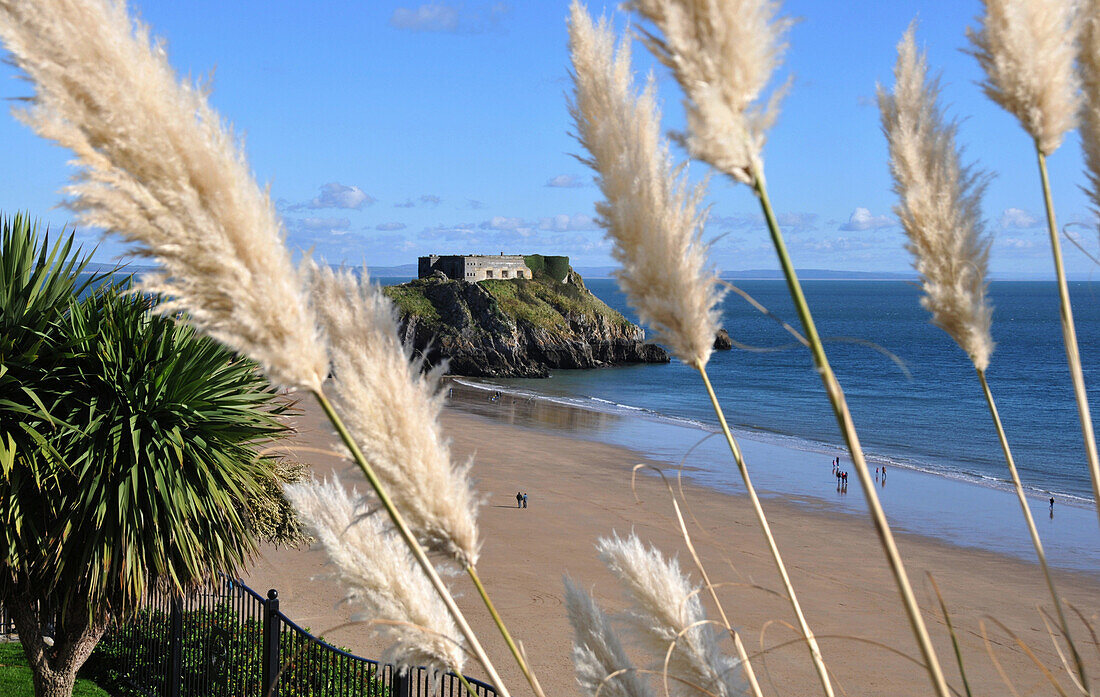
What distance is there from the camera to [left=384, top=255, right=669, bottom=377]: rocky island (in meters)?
66.8

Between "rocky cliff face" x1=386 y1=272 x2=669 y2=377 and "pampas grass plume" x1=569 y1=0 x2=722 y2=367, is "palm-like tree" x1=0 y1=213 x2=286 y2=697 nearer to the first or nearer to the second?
"pampas grass plume" x1=569 y1=0 x2=722 y2=367

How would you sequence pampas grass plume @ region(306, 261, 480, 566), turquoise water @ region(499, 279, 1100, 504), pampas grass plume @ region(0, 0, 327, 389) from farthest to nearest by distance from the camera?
turquoise water @ region(499, 279, 1100, 504) → pampas grass plume @ region(306, 261, 480, 566) → pampas grass plume @ region(0, 0, 327, 389)

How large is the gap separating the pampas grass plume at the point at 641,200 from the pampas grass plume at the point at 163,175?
1.63 ft

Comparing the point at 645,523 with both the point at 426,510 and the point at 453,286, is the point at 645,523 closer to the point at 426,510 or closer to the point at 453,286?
the point at 426,510

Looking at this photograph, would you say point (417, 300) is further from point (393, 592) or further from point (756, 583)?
point (393, 592)

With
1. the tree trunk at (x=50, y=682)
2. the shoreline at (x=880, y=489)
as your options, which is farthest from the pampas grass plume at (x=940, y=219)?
the shoreline at (x=880, y=489)

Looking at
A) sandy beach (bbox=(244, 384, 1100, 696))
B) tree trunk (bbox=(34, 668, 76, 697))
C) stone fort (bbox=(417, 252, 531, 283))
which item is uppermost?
stone fort (bbox=(417, 252, 531, 283))

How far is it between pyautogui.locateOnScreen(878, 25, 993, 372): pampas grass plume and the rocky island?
60.0m

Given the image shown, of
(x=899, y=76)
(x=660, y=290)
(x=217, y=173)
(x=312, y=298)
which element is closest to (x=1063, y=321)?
(x=899, y=76)

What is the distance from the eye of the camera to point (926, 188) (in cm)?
151

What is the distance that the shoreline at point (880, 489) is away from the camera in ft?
74.2

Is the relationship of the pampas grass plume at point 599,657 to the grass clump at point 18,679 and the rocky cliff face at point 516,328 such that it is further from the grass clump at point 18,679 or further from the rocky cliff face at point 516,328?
the rocky cliff face at point 516,328

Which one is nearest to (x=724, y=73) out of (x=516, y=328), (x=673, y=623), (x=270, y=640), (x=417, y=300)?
(x=673, y=623)

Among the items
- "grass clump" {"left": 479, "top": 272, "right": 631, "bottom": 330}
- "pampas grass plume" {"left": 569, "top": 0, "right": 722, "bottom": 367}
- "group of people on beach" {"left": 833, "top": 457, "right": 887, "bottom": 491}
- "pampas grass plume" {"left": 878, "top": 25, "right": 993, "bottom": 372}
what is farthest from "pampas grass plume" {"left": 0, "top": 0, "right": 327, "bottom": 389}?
"grass clump" {"left": 479, "top": 272, "right": 631, "bottom": 330}
